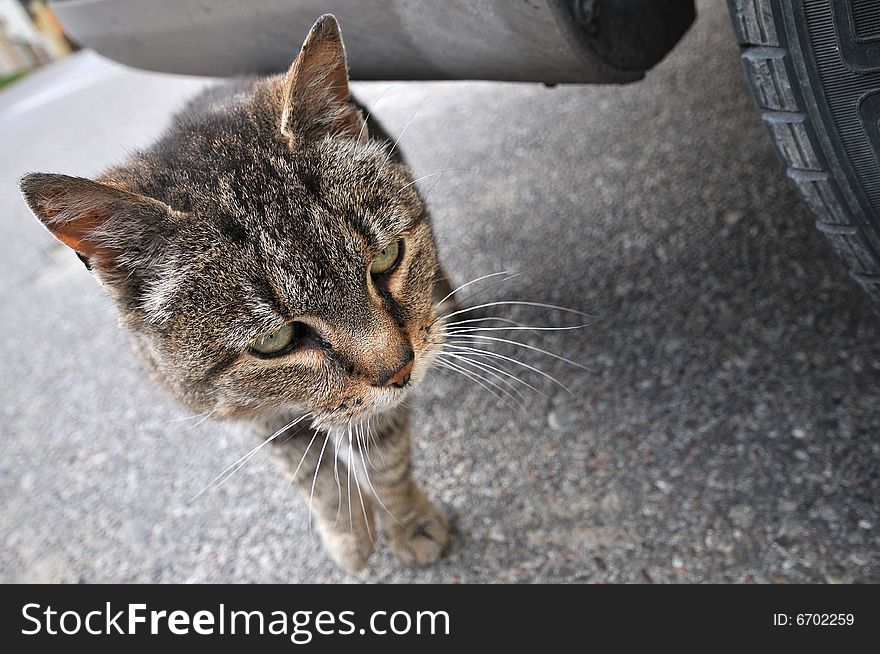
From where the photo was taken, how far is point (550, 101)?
12.7ft

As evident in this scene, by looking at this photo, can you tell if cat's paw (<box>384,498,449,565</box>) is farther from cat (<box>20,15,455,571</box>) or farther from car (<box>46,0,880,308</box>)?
car (<box>46,0,880,308</box>)

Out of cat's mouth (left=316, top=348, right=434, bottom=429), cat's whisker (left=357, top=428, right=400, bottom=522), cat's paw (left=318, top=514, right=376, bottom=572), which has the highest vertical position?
cat's mouth (left=316, top=348, right=434, bottom=429)

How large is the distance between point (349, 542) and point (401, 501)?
0.58ft

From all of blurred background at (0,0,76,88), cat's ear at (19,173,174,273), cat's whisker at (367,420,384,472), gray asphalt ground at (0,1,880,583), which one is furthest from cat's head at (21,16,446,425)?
blurred background at (0,0,76,88)

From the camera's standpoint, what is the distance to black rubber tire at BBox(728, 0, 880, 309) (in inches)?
46.6

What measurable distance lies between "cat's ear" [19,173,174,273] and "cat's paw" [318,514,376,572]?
35.2 inches

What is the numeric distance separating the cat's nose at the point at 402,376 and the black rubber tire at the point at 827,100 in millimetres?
868

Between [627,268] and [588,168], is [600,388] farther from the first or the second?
[588,168]

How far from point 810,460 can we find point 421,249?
1098 millimetres

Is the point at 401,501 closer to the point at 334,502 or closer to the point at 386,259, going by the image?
the point at 334,502

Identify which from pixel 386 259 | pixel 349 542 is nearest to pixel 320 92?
pixel 386 259

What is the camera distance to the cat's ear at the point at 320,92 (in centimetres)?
143

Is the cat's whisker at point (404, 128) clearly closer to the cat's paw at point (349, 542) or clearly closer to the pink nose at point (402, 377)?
the pink nose at point (402, 377)

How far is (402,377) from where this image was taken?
59.4 inches
